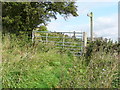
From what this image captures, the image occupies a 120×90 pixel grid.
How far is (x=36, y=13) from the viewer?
28.3 feet

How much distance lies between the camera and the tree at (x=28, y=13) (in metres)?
8.41

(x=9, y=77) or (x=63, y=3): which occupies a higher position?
(x=63, y=3)

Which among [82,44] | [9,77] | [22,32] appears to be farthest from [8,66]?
[22,32]

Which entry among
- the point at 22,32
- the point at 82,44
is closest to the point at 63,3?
the point at 22,32

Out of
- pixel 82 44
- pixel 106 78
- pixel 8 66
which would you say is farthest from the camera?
pixel 82 44

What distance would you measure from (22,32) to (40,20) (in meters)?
1.48

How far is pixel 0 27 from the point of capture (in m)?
8.52

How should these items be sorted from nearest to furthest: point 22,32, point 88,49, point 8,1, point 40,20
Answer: point 88,49, point 8,1, point 22,32, point 40,20

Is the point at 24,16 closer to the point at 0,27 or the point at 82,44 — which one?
the point at 0,27

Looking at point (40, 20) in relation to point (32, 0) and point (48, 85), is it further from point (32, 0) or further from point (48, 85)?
point (48, 85)

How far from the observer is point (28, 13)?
842 centimetres

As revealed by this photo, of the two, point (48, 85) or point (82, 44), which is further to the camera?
point (82, 44)

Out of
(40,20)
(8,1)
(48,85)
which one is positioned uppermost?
(8,1)

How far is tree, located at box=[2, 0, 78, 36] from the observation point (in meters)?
8.41
